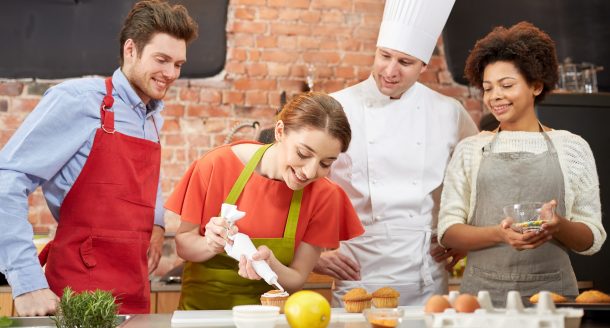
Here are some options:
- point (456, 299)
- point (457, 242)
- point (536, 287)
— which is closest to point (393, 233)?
point (457, 242)

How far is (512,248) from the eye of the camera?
228 cm

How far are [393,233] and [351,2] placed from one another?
7.37 ft

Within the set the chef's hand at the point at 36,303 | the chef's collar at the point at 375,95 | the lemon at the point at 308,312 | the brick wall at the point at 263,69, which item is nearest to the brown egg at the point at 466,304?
the lemon at the point at 308,312

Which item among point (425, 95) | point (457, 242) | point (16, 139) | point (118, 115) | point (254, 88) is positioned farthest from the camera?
point (254, 88)

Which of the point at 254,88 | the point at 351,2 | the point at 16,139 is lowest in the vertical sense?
the point at 16,139

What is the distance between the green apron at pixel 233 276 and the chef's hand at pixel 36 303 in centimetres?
41

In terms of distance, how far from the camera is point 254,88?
427cm

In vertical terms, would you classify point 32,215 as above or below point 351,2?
below

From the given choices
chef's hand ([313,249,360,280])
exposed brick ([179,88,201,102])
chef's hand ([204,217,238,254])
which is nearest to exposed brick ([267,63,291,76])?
exposed brick ([179,88,201,102])

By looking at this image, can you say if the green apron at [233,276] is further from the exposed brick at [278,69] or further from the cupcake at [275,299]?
the exposed brick at [278,69]

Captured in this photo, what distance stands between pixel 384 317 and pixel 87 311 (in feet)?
1.92

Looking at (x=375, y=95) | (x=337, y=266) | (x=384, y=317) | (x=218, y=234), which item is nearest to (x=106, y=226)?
(x=218, y=234)

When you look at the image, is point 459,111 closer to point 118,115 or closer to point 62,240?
point 118,115

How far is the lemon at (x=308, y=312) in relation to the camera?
55.1 inches
